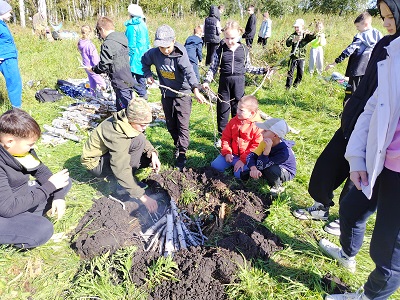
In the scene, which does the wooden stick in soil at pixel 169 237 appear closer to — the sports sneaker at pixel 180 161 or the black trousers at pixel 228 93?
the sports sneaker at pixel 180 161

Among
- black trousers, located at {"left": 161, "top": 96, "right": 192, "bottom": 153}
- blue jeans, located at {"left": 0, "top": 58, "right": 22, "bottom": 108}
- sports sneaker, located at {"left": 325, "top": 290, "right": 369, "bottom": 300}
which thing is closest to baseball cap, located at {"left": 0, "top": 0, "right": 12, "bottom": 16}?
blue jeans, located at {"left": 0, "top": 58, "right": 22, "bottom": 108}

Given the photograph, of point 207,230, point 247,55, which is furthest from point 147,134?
point 207,230

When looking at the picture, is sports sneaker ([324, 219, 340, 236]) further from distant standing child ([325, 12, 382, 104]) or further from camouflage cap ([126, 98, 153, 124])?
distant standing child ([325, 12, 382, 104])

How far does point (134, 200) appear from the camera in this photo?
333 centimetres

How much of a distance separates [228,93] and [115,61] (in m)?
2.00

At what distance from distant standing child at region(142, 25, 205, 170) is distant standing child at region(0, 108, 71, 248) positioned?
168cm

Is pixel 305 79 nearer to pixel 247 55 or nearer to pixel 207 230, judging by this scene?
pixel 247 55

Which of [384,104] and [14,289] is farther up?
[384,104]

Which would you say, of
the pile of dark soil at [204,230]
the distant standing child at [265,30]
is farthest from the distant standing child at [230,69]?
the distant standing child at [265,30]

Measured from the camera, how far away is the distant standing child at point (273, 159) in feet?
10.8

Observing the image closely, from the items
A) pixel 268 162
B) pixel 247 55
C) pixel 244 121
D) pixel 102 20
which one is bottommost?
pixel 268 162

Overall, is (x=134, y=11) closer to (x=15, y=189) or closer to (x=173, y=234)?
(x=15, y=189)

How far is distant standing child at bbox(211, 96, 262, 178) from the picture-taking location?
3.55 m

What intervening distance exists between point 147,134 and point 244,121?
1944 mm
